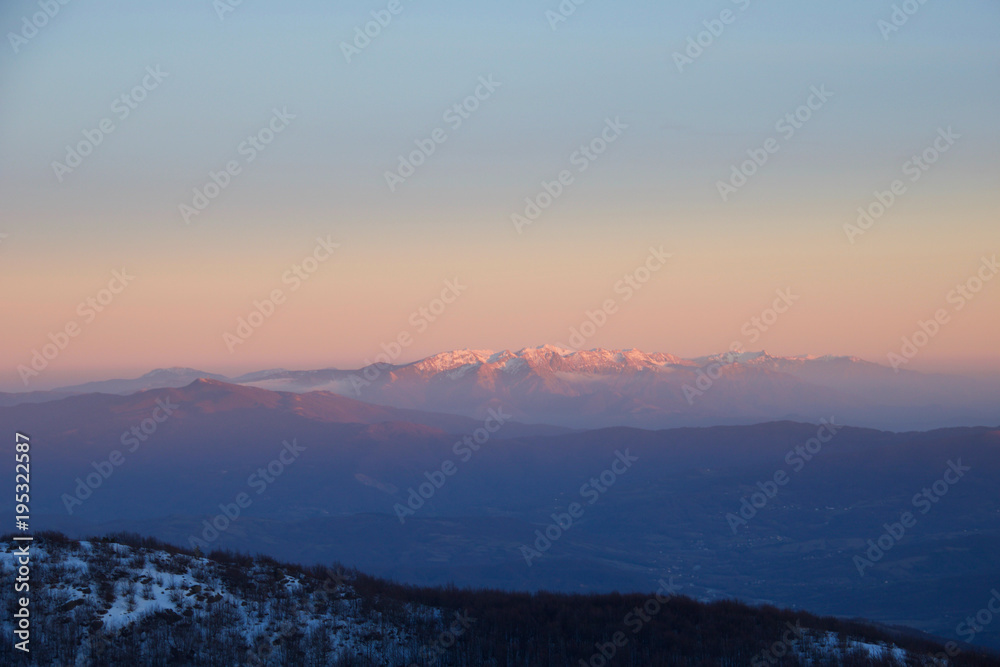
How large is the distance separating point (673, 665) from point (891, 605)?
6682 inches

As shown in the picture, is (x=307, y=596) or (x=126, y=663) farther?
(x=307, y=596)

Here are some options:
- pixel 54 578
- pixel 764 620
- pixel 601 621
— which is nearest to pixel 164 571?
pixel 54 578

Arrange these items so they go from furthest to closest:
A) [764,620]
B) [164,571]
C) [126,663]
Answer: [764,620], [164,571], [126,663]

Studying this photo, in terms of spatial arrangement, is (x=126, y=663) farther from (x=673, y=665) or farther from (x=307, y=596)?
(x=673, y=665)

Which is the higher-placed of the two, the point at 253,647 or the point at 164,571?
the point at 164,571

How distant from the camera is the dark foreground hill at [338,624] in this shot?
88.2 feet

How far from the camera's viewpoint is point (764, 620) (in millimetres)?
33469

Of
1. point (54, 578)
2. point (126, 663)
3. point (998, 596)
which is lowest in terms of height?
point (126, 663)

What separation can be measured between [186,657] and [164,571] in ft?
16.4

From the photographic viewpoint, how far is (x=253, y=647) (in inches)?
1091

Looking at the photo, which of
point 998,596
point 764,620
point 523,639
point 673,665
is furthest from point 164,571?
point 998,596

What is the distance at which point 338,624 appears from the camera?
97.7ft

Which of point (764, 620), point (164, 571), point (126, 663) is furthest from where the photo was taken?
point (764, 620)

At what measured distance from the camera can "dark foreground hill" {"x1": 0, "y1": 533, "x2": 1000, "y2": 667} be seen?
88.2 ft
